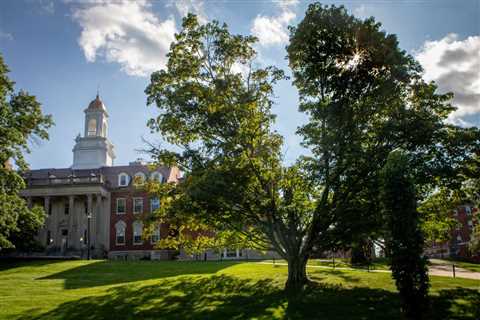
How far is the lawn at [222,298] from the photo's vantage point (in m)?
12.4

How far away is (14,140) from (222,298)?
50.4 ft

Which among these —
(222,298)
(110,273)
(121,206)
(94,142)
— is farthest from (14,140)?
(94,142)

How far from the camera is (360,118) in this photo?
16.5m

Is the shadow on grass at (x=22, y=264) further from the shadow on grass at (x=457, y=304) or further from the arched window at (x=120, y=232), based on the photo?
the shadow on grass at (x=457, y=304)

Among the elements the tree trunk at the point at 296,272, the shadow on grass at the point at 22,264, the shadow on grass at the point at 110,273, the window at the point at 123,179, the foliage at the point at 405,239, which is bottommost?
the shadow on grass at the point at 22,264

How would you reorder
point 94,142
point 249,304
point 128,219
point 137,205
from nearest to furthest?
point 249,304
point 128,219
point 137,205
point 94,142

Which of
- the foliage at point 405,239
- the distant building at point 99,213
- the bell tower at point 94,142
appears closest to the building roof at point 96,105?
the bell tower at point 94,142

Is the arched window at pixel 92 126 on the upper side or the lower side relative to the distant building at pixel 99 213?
upper

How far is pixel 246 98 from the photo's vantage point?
1706 centimetres

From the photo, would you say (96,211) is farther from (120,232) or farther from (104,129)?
(104,129)

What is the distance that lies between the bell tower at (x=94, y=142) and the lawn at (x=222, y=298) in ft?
110

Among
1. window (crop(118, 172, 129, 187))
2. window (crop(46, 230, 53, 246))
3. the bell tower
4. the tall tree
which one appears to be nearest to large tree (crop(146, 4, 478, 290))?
the tall tree

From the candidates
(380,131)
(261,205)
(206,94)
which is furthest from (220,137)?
(380,131)

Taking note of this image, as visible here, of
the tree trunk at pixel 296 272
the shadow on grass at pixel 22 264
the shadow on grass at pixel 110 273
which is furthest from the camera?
the shadow on grass at pixel 22 264
